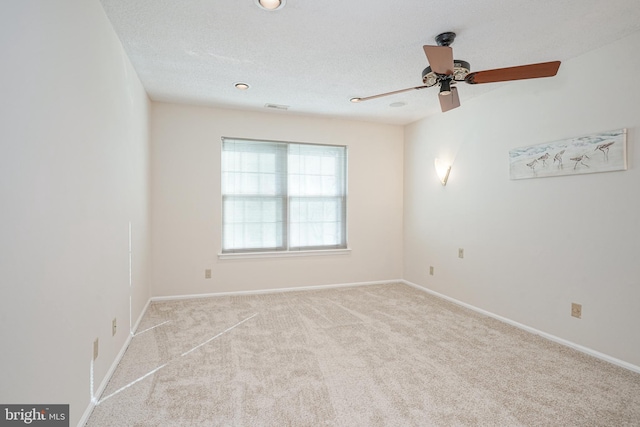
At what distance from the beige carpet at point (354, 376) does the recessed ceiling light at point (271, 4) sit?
243cm

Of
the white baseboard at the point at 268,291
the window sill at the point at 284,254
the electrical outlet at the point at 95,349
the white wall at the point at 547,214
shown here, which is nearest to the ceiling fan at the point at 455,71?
the white wall at the point at 547,214

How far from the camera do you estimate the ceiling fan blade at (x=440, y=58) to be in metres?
2.00

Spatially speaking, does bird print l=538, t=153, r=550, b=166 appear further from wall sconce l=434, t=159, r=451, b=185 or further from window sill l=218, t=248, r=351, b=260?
window sill l=218, t=248, r=351, b=260

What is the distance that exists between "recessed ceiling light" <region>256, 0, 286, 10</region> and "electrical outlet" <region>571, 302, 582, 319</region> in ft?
10.7

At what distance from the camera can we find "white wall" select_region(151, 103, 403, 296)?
4113 millimetres

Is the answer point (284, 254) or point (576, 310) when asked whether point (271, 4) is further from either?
point (576, 310)

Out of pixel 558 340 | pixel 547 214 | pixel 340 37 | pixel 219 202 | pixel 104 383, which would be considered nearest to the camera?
pixel 104 383

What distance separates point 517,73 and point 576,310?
6.65 ft

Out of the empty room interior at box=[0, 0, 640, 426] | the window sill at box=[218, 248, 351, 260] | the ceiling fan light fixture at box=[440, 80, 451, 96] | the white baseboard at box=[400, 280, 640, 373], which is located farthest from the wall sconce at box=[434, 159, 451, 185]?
the ceiling fan light fixture at box=[440, 80, 451, 96]

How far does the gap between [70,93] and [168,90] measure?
84.9 inches

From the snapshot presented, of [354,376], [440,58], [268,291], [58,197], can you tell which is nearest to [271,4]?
[440,58]

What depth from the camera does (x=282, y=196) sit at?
15.1ft

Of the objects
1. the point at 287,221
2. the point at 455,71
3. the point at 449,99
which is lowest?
the point at 287,221

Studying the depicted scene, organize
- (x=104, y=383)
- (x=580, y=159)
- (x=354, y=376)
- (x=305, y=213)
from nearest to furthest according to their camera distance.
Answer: (x=104, y=383)
(x=354, y=376)
(x=580, y=159)
(x=305, y=213)
